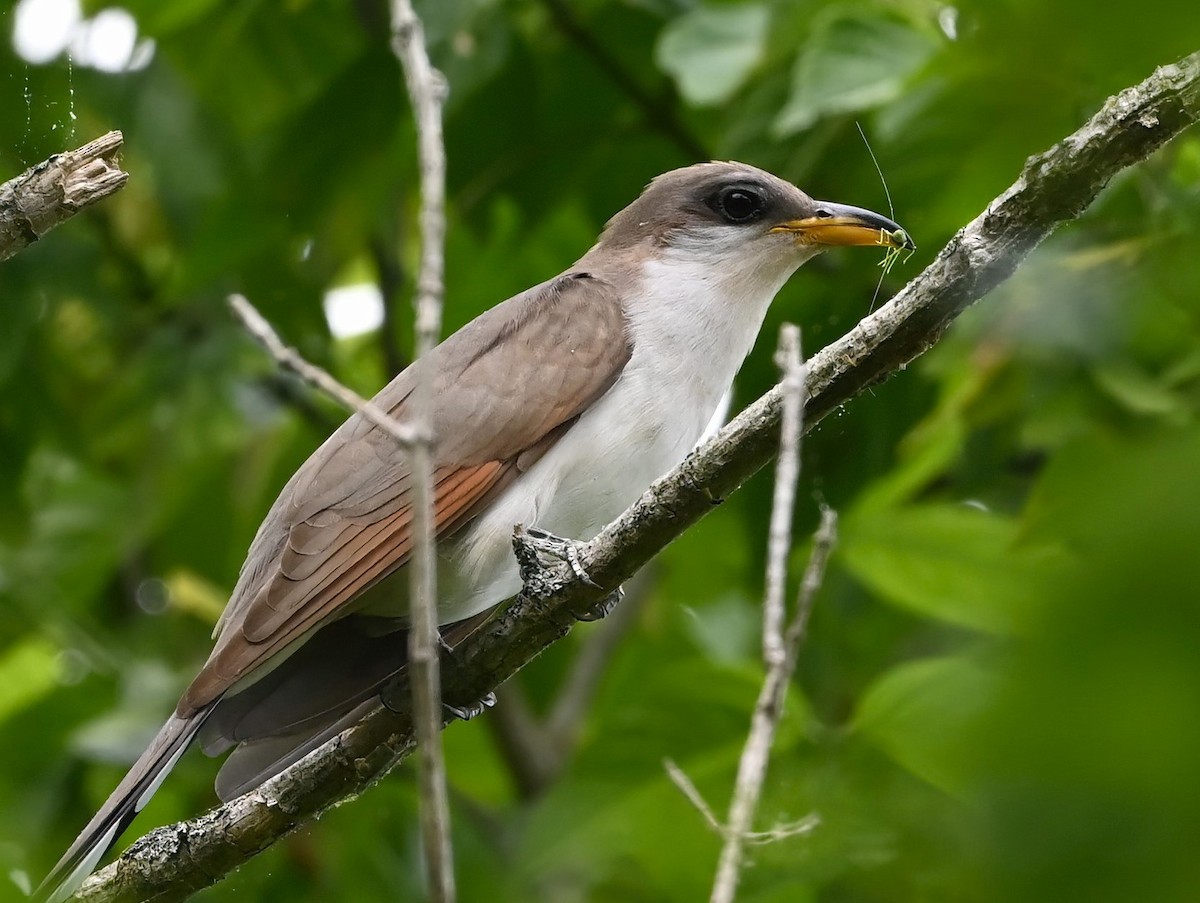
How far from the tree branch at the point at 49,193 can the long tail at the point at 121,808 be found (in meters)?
1.34

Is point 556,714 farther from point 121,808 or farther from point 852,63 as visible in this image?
point 121,808

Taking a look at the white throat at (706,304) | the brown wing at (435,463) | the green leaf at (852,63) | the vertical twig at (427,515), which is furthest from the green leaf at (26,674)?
the vertical twig at (427,515)

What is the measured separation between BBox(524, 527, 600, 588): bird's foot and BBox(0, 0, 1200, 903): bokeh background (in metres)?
0.79

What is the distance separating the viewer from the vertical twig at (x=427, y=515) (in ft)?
4.96

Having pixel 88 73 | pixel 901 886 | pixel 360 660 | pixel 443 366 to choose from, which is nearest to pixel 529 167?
pixel 443 366

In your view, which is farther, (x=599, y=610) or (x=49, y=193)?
(x=599, y=610)

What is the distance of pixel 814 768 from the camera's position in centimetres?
400

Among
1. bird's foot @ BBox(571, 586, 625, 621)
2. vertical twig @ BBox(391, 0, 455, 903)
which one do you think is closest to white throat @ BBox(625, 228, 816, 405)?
bird's foot @ BBox(571, 586, 625, 621)

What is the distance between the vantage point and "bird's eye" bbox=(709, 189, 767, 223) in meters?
4.60

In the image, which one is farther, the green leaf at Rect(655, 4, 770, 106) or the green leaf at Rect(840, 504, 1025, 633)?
the green leaf at Rect(655, 4, 770, 106)

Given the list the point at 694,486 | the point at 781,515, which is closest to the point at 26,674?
the point at 694,486

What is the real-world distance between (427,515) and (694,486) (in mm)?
1309

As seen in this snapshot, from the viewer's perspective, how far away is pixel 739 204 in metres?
4.65

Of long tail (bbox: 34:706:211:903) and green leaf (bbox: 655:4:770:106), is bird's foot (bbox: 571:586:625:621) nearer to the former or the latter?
long tail (bbox: 34:706:211:903)
